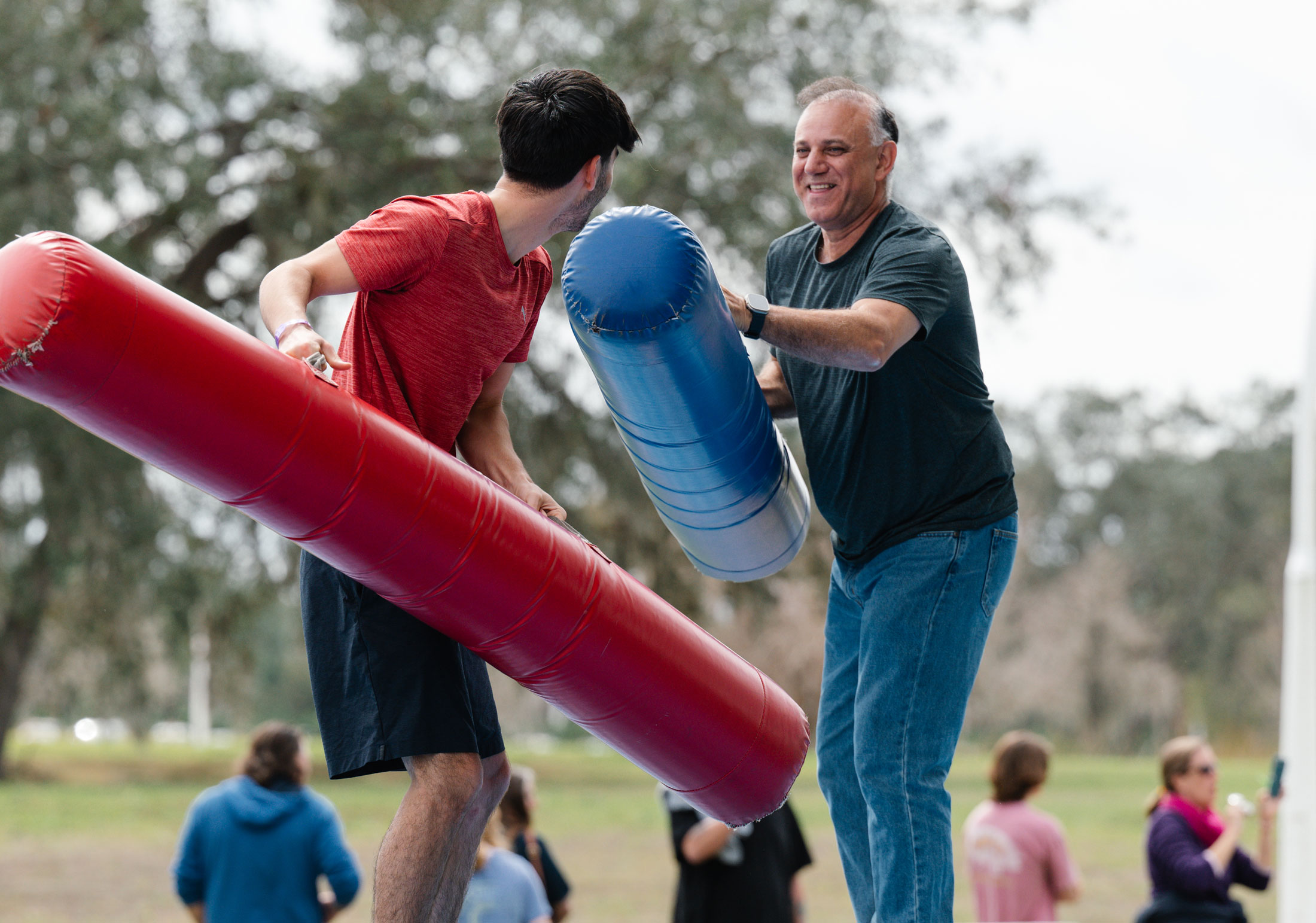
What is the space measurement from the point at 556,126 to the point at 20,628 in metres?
11.9

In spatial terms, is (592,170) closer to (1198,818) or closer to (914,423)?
(914,423)

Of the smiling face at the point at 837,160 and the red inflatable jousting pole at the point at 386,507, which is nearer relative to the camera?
the red inflatable jousting pole at the point at 386,507

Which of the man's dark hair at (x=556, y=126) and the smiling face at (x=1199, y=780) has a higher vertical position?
the man's dark hair at (x=556, y=126)

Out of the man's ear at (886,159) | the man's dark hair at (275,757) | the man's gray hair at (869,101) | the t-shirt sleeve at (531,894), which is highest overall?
the man's gray hair at (869,101)

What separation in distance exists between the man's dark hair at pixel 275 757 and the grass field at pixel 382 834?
8.18 m

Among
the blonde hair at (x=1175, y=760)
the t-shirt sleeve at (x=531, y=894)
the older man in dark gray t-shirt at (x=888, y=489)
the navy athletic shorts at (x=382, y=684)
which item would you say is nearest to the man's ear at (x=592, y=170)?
the older man in dark gray t-shirt at (x=888, y=489)

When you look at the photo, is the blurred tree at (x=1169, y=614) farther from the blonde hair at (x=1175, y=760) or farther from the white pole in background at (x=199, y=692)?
the blonde hair at (x=1175, y=760)

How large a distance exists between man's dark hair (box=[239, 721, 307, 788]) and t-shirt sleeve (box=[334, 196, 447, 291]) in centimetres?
319

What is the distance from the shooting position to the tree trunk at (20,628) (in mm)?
10453

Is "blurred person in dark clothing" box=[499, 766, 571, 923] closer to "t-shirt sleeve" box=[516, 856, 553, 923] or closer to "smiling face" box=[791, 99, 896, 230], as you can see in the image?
"t-shirt sleeve" box=[516, 856, 553, 923]

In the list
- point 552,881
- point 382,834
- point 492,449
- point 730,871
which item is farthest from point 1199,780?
point 382,834

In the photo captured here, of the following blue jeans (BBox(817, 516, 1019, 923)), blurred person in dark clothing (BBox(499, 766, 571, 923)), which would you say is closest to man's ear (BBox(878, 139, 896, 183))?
blue jeans (BBox(817, 516, 1019, 923))

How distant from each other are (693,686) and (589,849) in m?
15.7

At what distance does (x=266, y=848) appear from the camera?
5051 millimetres
